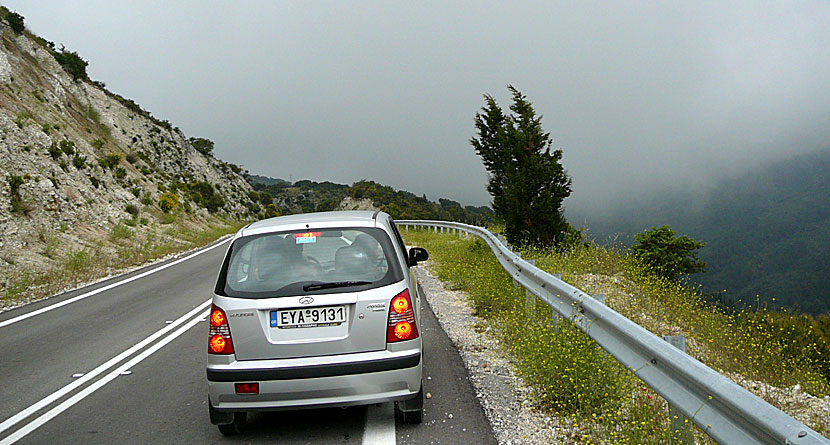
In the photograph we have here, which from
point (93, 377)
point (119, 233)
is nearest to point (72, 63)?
point (119, 233)

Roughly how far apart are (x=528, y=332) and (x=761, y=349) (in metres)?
2.84

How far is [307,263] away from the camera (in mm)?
4836

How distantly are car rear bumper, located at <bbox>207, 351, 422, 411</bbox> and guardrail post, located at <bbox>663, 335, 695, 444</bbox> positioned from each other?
6.02ft

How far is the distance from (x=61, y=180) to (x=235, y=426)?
23.9m

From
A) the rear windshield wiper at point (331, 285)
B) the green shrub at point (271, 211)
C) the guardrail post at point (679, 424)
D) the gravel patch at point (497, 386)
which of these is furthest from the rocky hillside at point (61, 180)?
the green shrub at point (271, 211)

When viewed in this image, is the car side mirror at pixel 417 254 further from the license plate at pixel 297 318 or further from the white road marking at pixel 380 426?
the license plate at pixel 297 318

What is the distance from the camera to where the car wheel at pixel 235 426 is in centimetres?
477

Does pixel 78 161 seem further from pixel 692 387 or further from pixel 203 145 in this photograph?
pixel 203 145

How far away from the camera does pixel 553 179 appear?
1575 centimetres

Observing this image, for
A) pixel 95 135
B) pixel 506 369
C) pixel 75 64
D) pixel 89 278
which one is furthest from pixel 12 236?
pixel 75 64

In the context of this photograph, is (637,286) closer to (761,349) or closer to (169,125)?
(761,349)

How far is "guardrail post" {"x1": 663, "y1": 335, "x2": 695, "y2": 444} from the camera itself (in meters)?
3.54

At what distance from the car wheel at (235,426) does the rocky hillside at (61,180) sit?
10.2 metres

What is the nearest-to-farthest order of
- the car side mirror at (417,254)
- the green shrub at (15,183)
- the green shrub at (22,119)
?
the car side mirror at (417,254)
the green shrub at (15,183)
the green shrub at (22,119)
